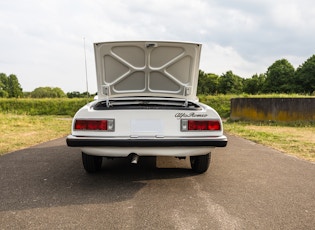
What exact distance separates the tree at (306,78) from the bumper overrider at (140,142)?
172ft

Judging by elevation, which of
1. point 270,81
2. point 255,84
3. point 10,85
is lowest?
point 10,85

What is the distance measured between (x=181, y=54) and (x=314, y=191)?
238cm

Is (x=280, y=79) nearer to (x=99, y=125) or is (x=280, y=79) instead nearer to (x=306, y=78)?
(x=306, y=78)

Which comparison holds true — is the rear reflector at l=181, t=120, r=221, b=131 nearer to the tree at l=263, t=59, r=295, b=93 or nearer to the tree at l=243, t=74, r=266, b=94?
the tree at l=263, t=59, r=295, b=93

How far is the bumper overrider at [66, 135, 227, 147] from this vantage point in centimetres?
346

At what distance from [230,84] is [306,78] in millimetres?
18772

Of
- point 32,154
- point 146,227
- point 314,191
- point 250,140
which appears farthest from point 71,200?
point 250,140

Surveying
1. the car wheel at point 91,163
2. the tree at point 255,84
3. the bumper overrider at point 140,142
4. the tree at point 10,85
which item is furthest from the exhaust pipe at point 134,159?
the tree at point 10,85

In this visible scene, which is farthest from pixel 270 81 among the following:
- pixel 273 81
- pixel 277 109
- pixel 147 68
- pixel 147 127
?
pixel 147 127

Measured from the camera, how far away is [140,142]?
3.45m

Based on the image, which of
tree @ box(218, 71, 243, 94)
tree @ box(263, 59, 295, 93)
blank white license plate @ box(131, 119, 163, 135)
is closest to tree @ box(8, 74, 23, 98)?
tree @ box(218, 71, 243, 94)

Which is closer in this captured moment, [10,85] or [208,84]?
[208,84]

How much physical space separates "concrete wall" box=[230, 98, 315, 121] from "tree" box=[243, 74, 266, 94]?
49719 mm

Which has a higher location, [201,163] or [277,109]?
[201,163]
